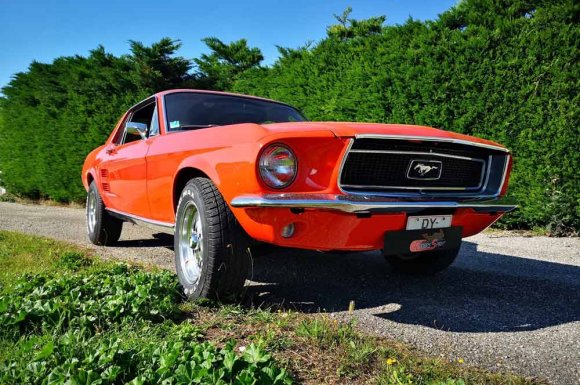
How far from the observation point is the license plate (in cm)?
269

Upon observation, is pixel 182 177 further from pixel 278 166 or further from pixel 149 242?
pixel 149 242

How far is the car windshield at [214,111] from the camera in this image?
3.89 meters

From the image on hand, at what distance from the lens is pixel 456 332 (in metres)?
2.53

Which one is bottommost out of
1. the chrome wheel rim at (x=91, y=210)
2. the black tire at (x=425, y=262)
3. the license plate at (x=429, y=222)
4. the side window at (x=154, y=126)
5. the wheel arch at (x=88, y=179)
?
the black tire at (x=425, y=262)

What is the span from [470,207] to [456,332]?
30.7 inches

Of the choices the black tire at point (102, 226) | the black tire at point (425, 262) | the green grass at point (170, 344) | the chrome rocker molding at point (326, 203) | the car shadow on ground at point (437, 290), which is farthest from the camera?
the black tire at point (102, 226)

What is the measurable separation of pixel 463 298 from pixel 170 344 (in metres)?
2.11

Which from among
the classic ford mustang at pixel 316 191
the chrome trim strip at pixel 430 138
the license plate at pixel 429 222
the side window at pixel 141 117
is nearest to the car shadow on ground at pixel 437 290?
the classic ford mustang at pixel 316 191

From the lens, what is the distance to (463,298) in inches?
127

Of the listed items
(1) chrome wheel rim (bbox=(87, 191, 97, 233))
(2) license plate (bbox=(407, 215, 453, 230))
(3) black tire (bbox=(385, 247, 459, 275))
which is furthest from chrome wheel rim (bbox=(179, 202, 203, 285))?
(1) chrome wheel rim (bbox=(87, 191, 97, 233))

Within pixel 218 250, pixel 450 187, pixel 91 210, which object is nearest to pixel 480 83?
pixel 450 187

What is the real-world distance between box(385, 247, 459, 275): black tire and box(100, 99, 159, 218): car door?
7.14ft

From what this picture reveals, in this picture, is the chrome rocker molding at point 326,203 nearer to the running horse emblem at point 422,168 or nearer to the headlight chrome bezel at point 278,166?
the headlight chrome bezel at point 278,166

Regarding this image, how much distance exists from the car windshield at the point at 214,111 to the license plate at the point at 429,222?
1.89 meters
